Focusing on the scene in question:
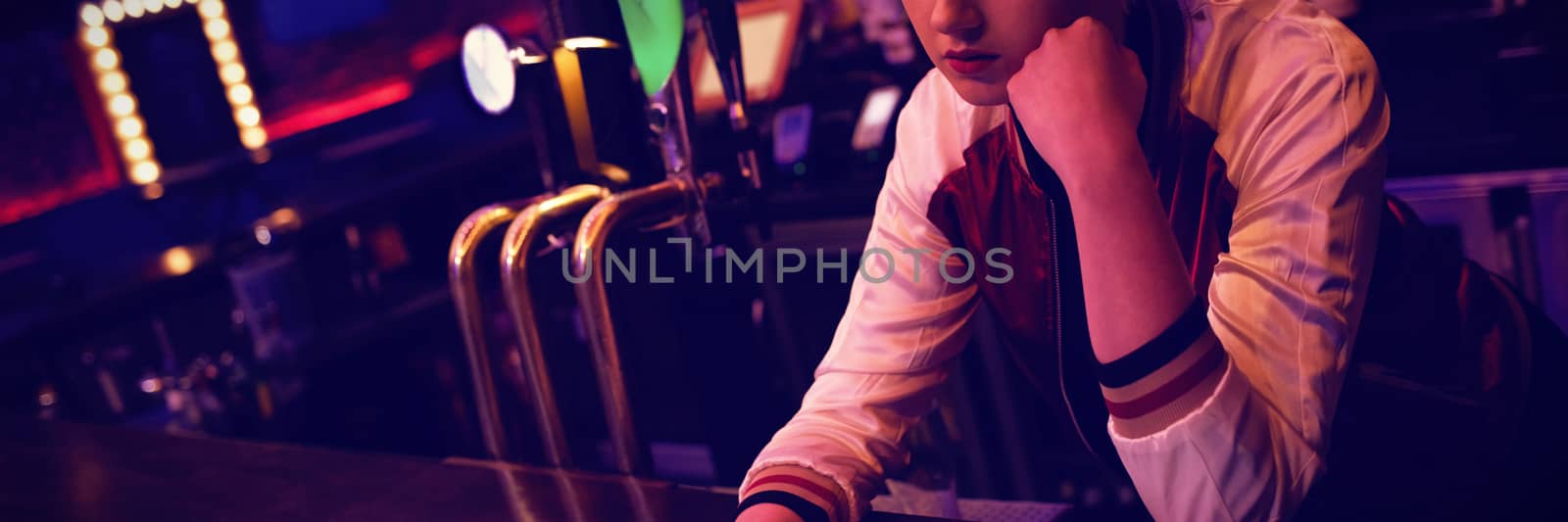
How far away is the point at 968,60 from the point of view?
2.94 ft

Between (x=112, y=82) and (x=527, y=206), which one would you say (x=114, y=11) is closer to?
(x=112, y=82)

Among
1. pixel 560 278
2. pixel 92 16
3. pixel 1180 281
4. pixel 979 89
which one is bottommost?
pixel 560 278

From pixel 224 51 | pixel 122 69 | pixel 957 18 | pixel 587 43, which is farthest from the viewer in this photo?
pixel 224 51

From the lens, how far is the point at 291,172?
674cm

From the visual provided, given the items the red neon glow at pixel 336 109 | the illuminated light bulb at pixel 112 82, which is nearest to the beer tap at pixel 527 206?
the illuminated light bulb at pixel 112 82

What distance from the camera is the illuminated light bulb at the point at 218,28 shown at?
258 inches

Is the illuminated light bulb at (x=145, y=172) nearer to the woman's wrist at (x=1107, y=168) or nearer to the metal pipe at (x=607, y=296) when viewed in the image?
the metal pipe at (x=607, y=296)

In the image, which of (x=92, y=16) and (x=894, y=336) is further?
(x=92, y=16)

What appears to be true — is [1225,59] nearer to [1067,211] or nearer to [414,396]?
[1067,211]

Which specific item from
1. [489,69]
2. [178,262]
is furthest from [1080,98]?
[178,262]

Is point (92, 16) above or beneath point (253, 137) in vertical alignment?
above

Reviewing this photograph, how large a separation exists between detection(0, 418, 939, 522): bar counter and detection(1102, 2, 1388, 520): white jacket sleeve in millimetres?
199

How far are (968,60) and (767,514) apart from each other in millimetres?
401

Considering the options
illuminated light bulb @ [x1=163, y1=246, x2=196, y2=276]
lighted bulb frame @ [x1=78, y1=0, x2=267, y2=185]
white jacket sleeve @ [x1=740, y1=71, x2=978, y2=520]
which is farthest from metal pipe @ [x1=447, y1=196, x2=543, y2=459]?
lighted bulb frame @ [x1=78, y1=0, x2=267, y2=185]
